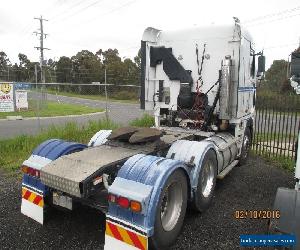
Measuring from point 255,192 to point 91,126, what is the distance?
5987 millimetres

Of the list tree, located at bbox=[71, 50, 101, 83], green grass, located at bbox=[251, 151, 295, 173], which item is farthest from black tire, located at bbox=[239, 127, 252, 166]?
tree, located at bbox=[71, 50, 101, 83]

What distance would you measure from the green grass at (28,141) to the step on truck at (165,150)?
2.99m

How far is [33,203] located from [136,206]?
1.88 metres

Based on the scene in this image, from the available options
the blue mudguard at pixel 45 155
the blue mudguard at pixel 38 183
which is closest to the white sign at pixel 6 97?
the blue mudguard at pixel 45 155

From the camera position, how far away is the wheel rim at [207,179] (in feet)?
16.6

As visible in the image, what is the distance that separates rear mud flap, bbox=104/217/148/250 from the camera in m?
3.33

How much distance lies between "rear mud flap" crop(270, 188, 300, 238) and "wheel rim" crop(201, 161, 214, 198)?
1711 mm

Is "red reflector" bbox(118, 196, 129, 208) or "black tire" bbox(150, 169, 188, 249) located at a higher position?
"red reflector" bbox(118, 196, 129, 208)

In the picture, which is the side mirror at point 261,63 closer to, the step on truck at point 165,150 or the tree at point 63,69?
the step on truck at point 165,150

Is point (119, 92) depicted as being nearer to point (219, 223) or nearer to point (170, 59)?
point (170, 59)

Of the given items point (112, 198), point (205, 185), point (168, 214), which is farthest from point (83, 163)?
point (205, 185)

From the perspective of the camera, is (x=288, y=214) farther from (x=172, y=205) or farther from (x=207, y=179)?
(x=207, y=179)

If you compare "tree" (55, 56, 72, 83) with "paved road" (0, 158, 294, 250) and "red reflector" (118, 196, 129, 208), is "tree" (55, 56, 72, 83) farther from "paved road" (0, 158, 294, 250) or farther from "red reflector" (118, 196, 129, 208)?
"red reflector" (118, 196, 129, 208)

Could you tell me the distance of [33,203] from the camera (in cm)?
442
